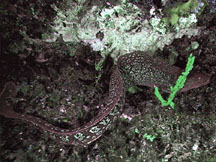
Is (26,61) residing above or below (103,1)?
below

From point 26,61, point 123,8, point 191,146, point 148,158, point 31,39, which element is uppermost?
point 123,8

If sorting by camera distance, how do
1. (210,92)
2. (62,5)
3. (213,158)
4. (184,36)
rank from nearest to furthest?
(213,158), (62,5), (210,92), (184,36)

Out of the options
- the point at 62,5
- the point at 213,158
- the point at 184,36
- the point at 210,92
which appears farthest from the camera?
the point at 184,36

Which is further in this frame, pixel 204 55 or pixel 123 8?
pixel 204 55

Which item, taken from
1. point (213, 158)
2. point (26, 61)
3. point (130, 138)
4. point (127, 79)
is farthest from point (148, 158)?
point (26, 61)

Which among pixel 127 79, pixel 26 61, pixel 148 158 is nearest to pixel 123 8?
pixel 127 79

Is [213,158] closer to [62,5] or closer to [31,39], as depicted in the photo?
[62,5]
